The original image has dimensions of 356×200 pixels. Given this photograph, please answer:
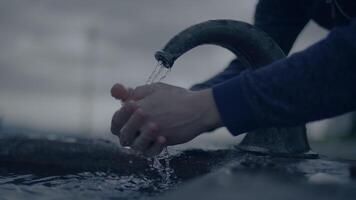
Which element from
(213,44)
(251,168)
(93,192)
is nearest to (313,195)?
(251,168)

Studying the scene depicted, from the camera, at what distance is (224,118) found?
176 centimetres

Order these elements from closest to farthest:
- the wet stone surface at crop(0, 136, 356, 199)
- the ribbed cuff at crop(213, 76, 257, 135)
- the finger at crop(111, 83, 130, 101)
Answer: the wet stone surface at crop(0, 136, 356, 199) → the ribbed cuff at crop(213, 76, 257, 135) → the finger at crop(111, 83, 130, 101)

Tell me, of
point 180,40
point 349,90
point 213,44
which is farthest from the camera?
point 213,44

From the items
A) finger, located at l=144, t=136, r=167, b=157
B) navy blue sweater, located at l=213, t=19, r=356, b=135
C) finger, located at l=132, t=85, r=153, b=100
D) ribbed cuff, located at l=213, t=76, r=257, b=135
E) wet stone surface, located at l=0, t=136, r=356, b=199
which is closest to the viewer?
wet stone surface, located at l=0, t=136, r=356, b=199

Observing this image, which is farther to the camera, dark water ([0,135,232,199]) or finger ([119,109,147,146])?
dark water ([0,135,232,199])

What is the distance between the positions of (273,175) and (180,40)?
1031 mm

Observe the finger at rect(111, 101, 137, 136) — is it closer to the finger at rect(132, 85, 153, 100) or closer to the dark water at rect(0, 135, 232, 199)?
the finger at rect(132, 85, 153, 100)

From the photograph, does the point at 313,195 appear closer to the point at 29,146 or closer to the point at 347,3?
the point at 347,3

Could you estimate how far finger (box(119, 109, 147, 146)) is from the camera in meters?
1.91

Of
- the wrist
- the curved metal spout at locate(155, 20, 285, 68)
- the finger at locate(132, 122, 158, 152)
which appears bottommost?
the finger at locate(132, 122, 158, 152)

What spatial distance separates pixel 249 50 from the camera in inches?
92.9

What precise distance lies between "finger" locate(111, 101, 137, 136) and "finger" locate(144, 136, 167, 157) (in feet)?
0.55

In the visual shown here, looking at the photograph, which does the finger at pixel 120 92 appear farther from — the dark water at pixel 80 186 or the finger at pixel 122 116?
the dark water at pixel 80 186

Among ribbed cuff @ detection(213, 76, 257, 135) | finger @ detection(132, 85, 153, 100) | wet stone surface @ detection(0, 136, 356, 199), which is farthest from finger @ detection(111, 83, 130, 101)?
ribbed cuff @ detection(213, 76, 257, 135)
